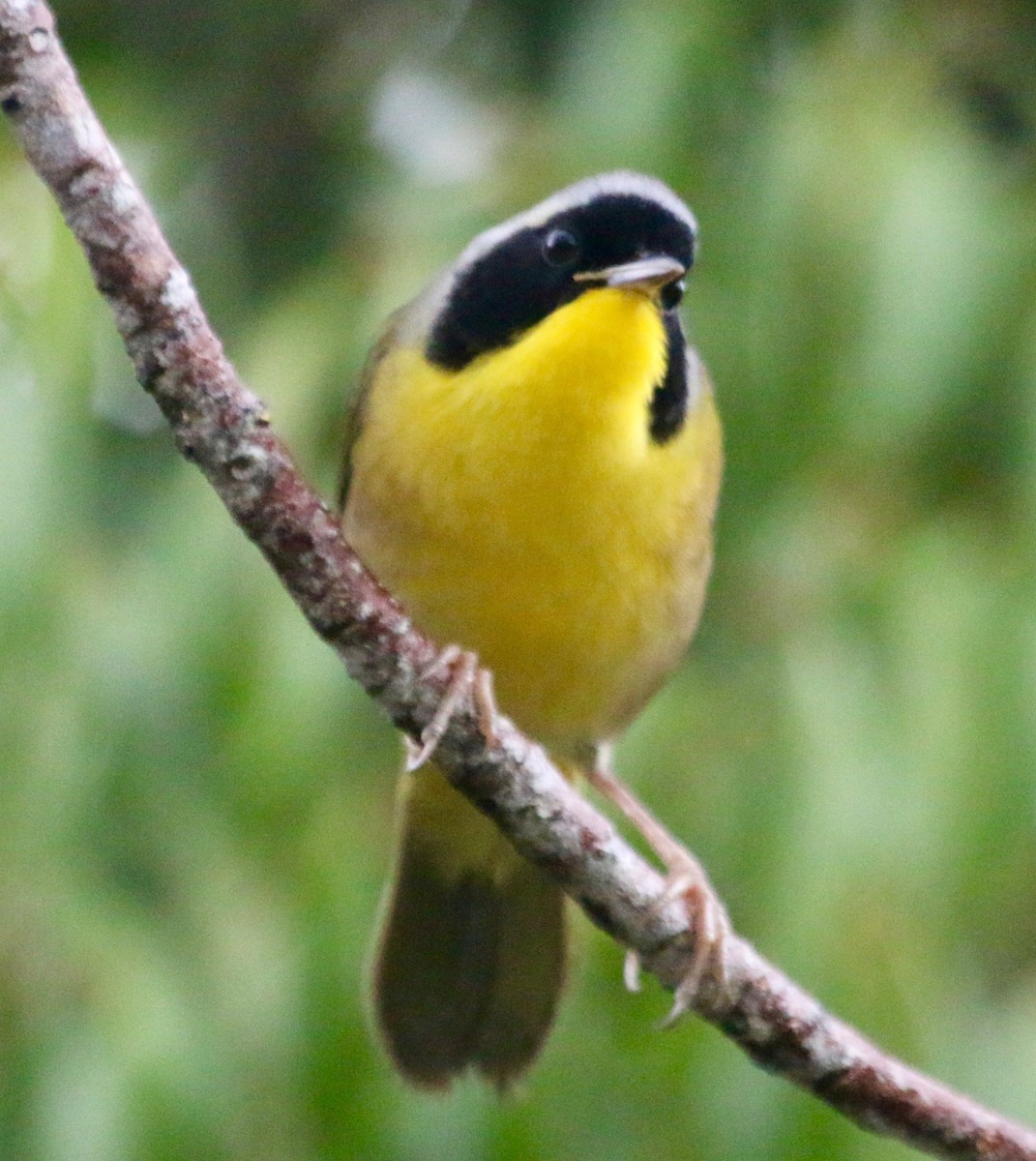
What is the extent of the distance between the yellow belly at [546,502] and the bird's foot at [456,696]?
0.43m

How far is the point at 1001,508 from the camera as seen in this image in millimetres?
3271

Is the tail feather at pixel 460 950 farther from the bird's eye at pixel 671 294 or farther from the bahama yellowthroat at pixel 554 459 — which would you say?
the bird's eye at pixel 671 294

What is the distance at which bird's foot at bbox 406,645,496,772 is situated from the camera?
2180 millimetres

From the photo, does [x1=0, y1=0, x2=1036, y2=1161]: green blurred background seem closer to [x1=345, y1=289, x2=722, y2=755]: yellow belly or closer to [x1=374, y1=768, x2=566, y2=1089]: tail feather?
[x1=374, y1=768, x2=566, y2=1089]: tail feather

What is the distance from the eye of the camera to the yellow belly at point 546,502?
259 centimetres

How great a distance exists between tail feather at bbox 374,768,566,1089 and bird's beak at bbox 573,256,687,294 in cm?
101

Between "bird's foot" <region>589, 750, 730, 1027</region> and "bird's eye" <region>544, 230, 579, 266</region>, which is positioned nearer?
"bird's foot" <region>589, 750, 730, 1027</region>

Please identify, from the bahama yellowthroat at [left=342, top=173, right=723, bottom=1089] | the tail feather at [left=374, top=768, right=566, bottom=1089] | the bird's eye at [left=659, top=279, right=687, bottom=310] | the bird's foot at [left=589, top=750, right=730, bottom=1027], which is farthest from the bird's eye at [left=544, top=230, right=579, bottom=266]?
the tail feather at [left=374, top=768, right=566, bottom=1089]

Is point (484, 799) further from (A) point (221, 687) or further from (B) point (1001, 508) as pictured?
(B) point (1001, 508)

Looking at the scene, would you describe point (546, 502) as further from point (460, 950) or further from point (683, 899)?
point (460, 950)

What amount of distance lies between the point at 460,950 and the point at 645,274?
53.7 inches

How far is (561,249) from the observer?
2.64 meters

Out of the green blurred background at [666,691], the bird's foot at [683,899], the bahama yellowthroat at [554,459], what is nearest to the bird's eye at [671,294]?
the bahama yellowthroat at [554,459]

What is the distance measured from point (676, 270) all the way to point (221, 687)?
39.7 inches
